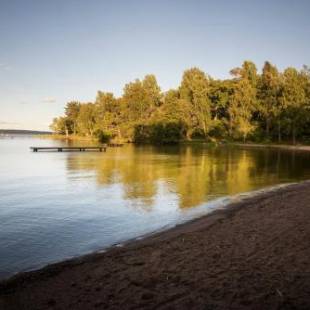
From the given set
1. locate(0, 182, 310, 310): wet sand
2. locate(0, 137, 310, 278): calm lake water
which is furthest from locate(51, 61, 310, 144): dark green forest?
locate(0, 182, 310, 310): wet sand

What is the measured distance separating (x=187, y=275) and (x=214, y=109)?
118 m

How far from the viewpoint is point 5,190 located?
2756 cm

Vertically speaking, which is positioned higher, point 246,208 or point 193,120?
point 193,120

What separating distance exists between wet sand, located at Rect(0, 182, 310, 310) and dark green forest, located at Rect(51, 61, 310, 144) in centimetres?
8768

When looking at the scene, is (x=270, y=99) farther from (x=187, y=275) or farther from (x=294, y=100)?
(x=187, y=275)

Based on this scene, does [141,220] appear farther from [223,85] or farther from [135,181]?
[223,85]

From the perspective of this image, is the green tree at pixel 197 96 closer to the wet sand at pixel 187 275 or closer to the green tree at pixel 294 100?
the green tree at pixel 294 100

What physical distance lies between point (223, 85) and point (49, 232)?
111969mm

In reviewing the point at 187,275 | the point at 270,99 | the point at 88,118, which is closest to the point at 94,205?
the point at 187,275

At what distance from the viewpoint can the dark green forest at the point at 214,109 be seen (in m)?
98.1

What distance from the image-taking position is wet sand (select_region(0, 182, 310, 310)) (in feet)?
24.9

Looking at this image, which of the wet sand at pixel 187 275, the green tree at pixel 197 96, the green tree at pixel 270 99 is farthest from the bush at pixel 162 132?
the wet sand at pixel 187 275

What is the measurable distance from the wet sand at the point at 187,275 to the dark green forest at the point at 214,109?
87.7m

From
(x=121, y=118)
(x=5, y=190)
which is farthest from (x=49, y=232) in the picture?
(x=121, y=118)
